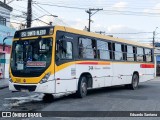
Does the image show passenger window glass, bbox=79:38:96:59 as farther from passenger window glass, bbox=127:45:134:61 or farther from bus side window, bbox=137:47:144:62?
bus side window, bbox=137:47:144:62

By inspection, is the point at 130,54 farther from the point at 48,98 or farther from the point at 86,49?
the point at 48,98

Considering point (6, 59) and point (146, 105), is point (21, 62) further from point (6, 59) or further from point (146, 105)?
point (6, 59)

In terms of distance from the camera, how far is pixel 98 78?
16.1 meters

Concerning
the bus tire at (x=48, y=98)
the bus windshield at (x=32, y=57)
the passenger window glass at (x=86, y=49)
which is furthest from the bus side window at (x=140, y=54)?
the bus windshield at (x=32, y=57)

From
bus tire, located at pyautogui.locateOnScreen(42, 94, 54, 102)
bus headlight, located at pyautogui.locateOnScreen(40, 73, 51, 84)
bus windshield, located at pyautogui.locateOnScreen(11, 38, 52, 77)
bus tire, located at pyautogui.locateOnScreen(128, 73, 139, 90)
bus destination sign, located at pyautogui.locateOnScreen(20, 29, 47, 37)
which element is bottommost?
bus tire, located at pyautogui.locateOnScreen(42, 94, 54, 102)

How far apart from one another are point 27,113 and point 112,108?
3.03 m

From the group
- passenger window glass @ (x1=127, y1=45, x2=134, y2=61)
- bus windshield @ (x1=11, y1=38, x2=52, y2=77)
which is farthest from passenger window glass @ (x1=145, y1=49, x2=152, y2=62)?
bus windshield @ (x1=11, y1=38, x2=52, y2=77)

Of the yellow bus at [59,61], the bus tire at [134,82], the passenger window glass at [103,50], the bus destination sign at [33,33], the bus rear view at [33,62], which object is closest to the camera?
the bus rear view at [33,62]

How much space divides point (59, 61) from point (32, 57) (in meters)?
1.07

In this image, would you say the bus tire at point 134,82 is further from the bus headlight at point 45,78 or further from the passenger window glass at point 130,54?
the bus headlight at point 45,78

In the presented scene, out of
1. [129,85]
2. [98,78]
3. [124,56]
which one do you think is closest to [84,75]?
[98,78]

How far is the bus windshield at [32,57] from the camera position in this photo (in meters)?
12.8

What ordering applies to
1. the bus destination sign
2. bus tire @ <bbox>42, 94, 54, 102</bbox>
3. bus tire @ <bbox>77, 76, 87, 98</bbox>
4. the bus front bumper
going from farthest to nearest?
bus tire @ <bbox>77, 76, 87, 98</bbox>
bus tire @ <bbox>42, 94, 54, 102</bbox>
the bus destination sign
the bus front bumper

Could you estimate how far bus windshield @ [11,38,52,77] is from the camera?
1278 centimetres
